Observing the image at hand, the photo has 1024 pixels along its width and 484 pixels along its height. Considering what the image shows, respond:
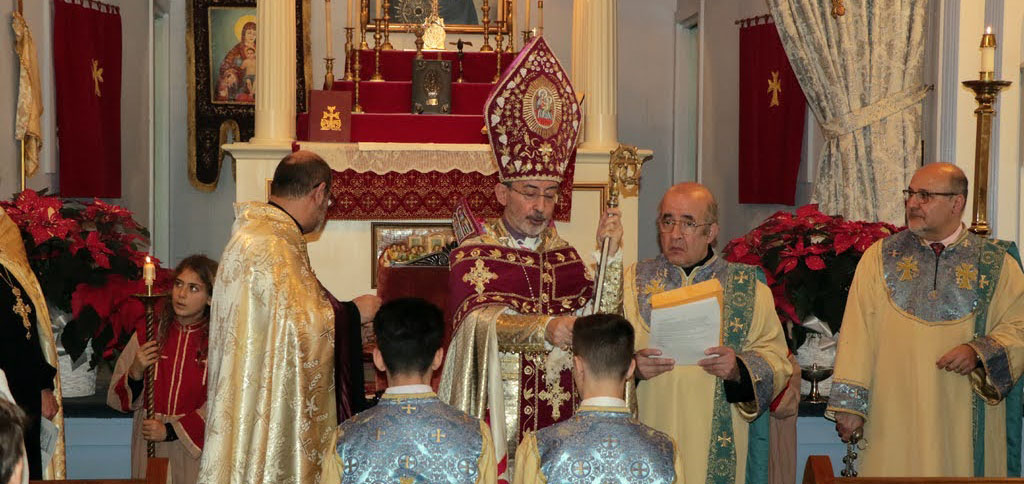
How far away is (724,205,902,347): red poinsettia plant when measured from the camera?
652 centimetres

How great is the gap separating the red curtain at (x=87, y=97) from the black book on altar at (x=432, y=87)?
2.68m

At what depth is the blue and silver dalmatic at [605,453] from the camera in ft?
11.9

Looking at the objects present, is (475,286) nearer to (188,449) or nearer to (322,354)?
(322,354)

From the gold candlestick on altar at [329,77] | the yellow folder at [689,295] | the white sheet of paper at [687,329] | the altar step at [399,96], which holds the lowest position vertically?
the white sheet of paper at [687,329]

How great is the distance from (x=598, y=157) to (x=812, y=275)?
3694mm

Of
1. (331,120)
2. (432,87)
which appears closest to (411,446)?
(331,120)

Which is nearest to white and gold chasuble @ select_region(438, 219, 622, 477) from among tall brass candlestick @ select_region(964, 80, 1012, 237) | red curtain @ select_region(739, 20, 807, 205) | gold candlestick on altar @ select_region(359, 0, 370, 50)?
tall brass candlestick @ select_region(964, 80, 1012, 237)

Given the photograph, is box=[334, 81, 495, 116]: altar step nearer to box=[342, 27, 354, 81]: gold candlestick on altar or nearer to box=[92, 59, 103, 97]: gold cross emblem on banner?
box=[342, 27, 354, 81]: gold candlestick on altar

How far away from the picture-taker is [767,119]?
10.8 meters

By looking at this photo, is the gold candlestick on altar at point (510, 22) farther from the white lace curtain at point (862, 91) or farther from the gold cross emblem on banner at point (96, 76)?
the gold cross emblem on banner at point (96, 76)

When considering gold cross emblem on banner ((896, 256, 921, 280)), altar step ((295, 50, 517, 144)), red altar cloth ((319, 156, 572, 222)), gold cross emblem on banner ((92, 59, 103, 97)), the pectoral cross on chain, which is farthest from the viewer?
gold cross emblem on banner ((92, 59, 103, 97))

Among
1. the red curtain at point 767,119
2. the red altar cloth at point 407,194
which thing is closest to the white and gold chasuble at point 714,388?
the red altar cloth at point 407,194

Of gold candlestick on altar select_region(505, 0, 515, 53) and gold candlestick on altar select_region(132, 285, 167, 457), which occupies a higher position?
gold candlestick on altar select_region(505, 0, 515, 53)

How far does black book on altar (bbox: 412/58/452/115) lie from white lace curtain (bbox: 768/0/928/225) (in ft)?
10.1
